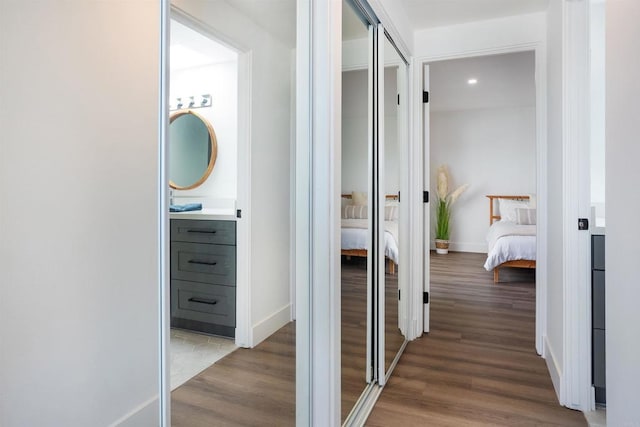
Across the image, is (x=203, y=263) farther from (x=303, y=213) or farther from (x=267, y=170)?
(x=303, y=213)

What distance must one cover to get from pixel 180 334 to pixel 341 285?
909 mm

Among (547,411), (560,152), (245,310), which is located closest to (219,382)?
(245,310)

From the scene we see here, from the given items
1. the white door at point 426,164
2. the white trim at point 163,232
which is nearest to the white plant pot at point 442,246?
the white door at point 426,164

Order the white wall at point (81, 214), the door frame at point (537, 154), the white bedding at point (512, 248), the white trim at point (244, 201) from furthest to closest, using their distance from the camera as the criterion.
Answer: the white bedding at point (512, 248)
the door frame at point (537, 154)
the white trim at point (244, 201)
the white wall at point (81, 214)

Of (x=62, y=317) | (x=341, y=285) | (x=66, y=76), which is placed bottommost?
(x=341, y=285)

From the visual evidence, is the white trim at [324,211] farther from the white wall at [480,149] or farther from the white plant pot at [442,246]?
the white plant pot at [442,246]

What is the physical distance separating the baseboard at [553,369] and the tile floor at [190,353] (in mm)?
1935

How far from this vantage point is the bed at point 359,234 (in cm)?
179

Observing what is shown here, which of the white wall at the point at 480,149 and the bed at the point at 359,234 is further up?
the white wall at the point at 480,149

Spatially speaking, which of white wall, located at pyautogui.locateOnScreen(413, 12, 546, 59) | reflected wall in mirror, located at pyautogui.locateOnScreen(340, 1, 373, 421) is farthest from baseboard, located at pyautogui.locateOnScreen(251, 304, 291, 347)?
white wall, located at pyautogui.locateOnScreen(413, 12, 546, 59)

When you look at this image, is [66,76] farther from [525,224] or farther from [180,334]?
[525,224]

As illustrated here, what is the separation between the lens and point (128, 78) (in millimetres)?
844

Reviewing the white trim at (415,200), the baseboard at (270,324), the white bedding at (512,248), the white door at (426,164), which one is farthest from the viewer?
the white bedding at (512,248)

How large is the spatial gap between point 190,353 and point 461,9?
274 cm
